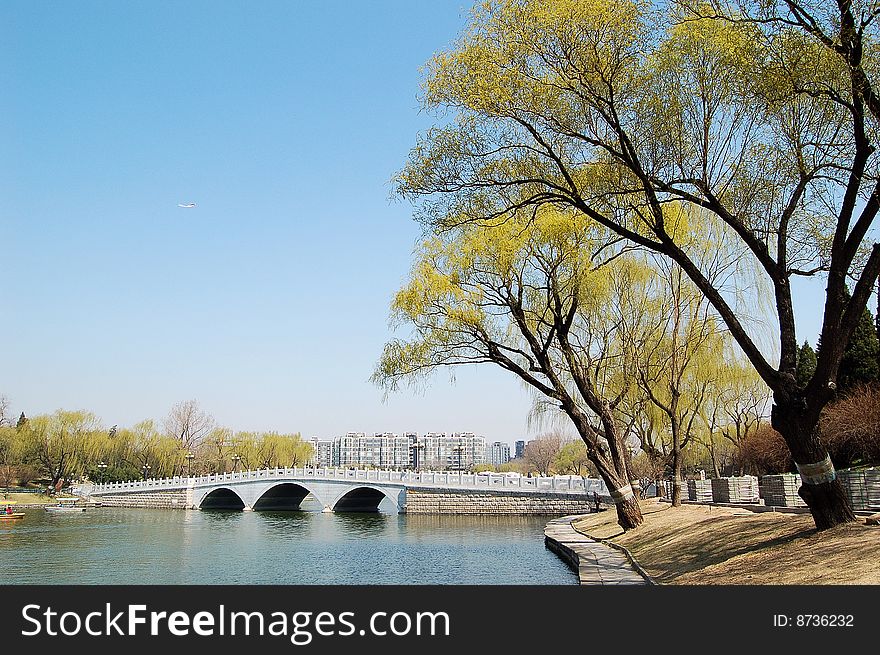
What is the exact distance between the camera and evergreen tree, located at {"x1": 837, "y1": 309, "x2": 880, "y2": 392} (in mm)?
23531

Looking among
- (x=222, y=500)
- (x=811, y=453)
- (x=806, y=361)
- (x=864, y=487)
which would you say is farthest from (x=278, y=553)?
(x=222, y=500)

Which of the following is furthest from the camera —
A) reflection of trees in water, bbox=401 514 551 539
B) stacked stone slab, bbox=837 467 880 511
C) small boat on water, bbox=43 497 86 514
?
small boat on water, bbox=43 497 86 514

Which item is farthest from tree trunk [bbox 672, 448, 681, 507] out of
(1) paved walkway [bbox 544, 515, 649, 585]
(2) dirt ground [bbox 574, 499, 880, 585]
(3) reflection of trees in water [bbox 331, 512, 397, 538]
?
(3) reflection of trees in water [bbox 331, 512, 397, 538]

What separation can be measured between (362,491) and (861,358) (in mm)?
30394

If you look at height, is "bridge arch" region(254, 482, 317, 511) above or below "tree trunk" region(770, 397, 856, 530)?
below

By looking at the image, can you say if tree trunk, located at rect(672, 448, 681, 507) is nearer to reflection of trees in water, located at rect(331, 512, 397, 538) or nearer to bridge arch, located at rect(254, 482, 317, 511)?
reflection of trees in water, located at rect(331, 512, 397, 538)

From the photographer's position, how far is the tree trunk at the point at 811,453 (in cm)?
816

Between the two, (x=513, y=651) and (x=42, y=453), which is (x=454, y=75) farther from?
(x=42, y=453)

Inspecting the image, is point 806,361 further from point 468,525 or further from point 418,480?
point 418,480

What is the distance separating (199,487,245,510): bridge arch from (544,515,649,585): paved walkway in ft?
109

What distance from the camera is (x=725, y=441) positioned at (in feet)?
129

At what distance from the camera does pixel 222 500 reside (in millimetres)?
51344

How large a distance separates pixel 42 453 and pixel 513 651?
180ft

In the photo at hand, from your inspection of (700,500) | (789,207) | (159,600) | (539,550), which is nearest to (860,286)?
(789,207)
